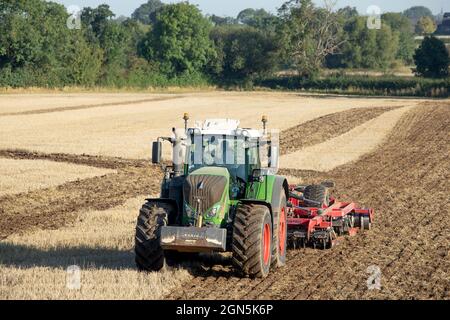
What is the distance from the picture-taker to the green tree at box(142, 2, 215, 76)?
9681 centimetres

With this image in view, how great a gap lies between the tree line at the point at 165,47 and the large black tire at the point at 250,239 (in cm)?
6574

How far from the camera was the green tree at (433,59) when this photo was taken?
85438 millimetres

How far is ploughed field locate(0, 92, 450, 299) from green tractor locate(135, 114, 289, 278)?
0.43 metres

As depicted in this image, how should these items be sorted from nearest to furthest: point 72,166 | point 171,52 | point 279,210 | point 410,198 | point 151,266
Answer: point 151,266, point 279,210, point 410,198, point 72,166, point 171,52

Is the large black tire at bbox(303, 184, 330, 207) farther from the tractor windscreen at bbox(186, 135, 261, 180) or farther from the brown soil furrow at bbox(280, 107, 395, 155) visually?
the brown soil furrow at bbox(280, 107, 395, 155)

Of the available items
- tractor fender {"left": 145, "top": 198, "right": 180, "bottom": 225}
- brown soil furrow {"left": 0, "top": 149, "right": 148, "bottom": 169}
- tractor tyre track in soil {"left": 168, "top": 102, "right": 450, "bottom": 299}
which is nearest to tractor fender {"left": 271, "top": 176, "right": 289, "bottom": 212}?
tractor tyre track in soil {"left": 168, "top": 102, "right": 450, "bottom": 299}

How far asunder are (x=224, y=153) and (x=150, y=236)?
1828 mm

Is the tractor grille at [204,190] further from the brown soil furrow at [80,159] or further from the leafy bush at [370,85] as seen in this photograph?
the leafy bush at [370,85]

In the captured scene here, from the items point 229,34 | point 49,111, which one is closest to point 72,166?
point 49,111

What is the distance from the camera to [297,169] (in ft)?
93.8

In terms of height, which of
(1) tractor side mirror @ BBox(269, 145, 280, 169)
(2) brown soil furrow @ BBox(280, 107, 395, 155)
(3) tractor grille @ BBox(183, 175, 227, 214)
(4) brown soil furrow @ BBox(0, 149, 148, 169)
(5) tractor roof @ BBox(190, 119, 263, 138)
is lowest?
(2) brown soil furrow @ BBox(280, 107, 395, 155)
